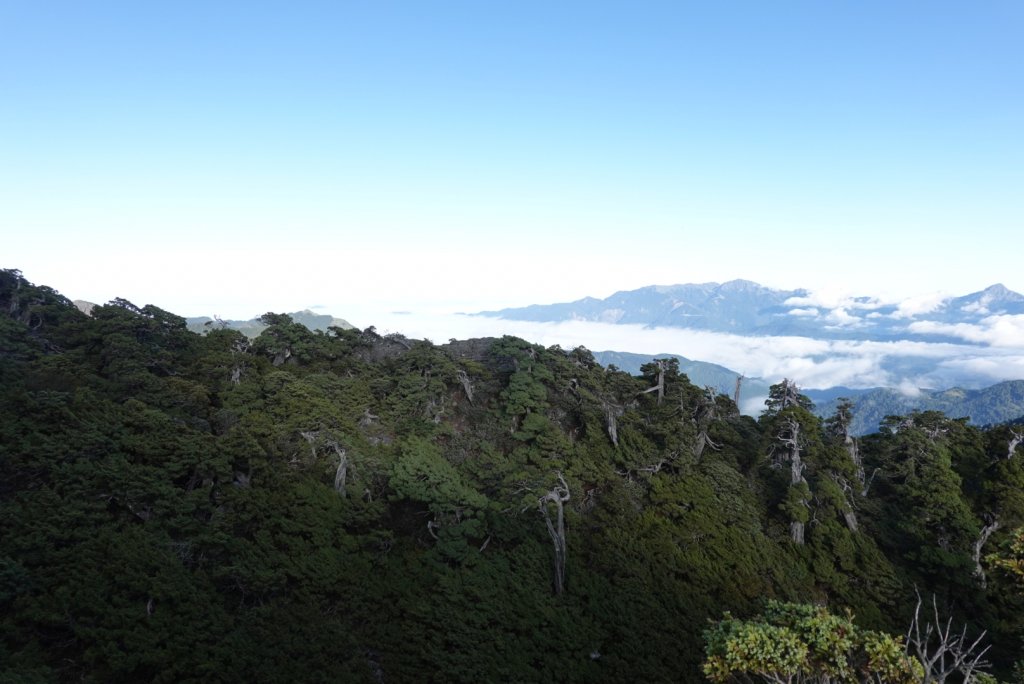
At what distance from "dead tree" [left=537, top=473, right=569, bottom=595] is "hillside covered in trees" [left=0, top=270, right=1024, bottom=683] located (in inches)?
6.4

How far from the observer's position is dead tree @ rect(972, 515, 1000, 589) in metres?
23.9

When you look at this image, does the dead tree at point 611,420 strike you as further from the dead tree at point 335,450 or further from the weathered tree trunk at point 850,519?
the dead tree at point 335,450

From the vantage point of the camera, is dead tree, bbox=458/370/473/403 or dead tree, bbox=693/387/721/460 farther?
dead tree, bbox=458/370/473/403

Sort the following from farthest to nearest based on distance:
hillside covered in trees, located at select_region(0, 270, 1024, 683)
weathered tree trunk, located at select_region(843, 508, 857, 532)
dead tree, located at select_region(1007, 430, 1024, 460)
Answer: dead tree, located at select_region(1007, 430, 1024, 460) → weathered tree trunk, located at select_region(843, 508, 857, 532) → hillside covered in trees, located at select_region(0, 270, 1024, 683)

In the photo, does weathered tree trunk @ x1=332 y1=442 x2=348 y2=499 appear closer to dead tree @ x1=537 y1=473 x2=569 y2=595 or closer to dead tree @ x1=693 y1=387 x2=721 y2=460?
dead tree @ x1=537 y1=473 x2=569 y2=595

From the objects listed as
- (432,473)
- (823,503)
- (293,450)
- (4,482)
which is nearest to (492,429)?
(432,473)

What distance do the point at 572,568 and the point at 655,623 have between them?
3.47 meters

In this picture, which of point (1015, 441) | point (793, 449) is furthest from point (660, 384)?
point (1015, 441)

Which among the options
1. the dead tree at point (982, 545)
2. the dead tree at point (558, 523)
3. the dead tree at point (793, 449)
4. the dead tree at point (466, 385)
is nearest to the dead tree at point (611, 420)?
the dead tree at point (558, 523)

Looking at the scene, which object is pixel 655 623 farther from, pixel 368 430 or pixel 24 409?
pixel 24 409

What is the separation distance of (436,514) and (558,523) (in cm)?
480

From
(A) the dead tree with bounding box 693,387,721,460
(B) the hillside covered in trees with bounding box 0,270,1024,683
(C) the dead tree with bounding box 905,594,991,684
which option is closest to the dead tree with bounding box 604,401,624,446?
(B) the hillside covered in trees with bounding box 0,270,1024,683

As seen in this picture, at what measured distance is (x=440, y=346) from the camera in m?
37.6

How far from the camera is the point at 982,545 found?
80.7 ft
